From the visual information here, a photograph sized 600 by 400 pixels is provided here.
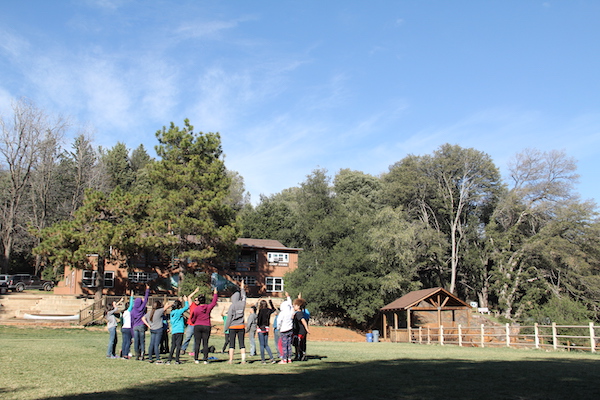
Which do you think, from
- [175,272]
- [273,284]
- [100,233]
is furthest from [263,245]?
[100,233]

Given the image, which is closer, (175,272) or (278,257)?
(175,272)

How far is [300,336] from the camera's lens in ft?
41.3

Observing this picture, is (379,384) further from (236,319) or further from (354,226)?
(354,226)

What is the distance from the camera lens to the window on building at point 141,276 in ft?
151

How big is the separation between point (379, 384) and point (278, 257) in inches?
1702

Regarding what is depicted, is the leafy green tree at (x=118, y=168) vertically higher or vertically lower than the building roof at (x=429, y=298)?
higher

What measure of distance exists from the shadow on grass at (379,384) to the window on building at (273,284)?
131 ft

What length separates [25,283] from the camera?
52.2 metres

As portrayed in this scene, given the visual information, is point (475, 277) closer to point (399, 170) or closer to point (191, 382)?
point (399, 170)

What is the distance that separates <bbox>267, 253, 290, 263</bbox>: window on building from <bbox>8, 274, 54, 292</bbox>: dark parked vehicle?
21923 mm

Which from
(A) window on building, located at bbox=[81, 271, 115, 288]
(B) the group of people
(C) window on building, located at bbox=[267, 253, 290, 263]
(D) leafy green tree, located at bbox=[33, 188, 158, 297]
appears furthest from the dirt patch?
(B) the group of people

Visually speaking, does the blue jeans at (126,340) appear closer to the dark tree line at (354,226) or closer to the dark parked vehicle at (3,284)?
the dark tree line at (354,226)

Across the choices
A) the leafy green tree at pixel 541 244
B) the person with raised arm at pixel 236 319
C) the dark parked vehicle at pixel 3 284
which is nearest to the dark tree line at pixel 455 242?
the leafy green tree at pixel 541 244

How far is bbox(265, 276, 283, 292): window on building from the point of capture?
50.3m
